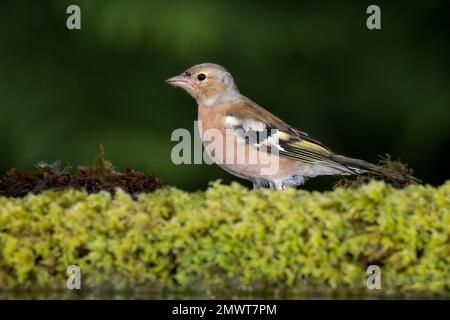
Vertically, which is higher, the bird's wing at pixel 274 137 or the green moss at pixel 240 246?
the bird's wing at pixel 274 137

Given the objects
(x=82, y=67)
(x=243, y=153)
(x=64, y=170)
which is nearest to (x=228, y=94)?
(x=243, y=153)

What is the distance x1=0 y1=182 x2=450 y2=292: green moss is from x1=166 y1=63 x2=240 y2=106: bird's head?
7.49 ft

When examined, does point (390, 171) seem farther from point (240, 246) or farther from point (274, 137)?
point (240, 246)

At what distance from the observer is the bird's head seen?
6.54m

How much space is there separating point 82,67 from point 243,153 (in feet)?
11.5

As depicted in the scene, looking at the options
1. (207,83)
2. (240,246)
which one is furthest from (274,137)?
(240,246)

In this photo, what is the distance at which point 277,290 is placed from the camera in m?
4.31

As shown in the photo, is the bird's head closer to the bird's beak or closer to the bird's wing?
the bird's beak

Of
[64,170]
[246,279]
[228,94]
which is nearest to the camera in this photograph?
[246,279]

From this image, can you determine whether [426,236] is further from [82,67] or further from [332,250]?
[82,67]

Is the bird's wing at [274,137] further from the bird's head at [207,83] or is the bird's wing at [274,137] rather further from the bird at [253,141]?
the bird's head at [207,83]

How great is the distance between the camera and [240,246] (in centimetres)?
431

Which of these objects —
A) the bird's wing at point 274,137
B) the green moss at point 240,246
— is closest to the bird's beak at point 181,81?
the bird's wing at point 274,137

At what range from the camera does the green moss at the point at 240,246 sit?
4285mm
